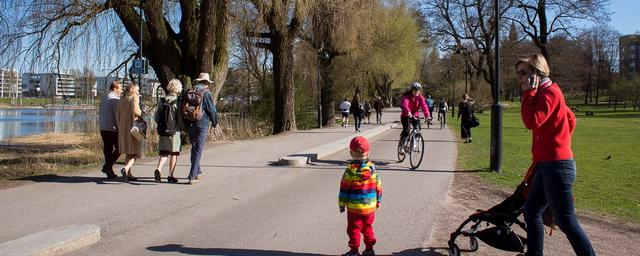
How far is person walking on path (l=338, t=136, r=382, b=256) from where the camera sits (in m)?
4.77

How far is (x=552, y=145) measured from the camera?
423 centimetres

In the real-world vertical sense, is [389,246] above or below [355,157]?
below

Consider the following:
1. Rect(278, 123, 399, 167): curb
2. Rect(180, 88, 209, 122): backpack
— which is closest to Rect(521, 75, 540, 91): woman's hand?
Rect(180, 88, 209, 122): backpack

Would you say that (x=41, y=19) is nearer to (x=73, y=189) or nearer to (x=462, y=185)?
(x=73, y=189)

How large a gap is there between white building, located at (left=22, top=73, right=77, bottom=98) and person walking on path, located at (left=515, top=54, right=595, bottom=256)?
1518cm

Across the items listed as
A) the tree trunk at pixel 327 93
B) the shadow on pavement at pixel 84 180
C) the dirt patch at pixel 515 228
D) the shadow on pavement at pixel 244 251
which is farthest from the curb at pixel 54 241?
the tree trunk at pixel 327 93

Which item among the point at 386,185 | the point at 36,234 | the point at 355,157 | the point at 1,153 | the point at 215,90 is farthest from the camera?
the point at 1,153

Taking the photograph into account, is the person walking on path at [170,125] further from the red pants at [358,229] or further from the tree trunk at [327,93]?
the tree trunk at [327,93]

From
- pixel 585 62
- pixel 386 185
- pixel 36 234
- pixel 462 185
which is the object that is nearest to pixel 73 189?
pixel 36 234

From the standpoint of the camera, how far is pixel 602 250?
550 cm

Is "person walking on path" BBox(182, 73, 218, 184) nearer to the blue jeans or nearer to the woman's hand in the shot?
the woman's hand

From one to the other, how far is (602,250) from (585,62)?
9257 centimetres

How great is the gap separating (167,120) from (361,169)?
4.42 meters

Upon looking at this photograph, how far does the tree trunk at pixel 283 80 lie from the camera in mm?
23859
